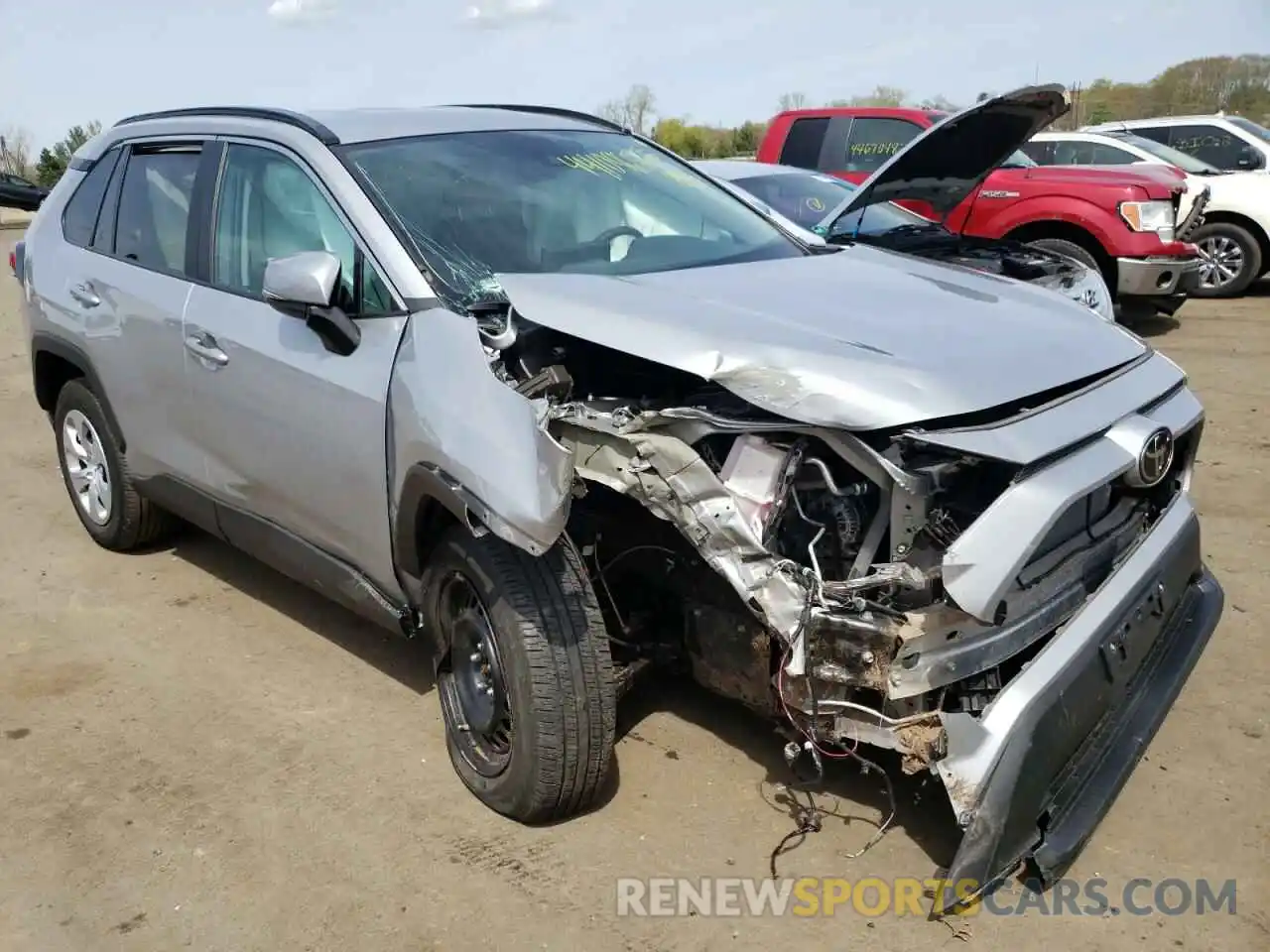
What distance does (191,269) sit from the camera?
3.98 meters

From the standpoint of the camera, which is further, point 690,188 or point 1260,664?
point 690,188

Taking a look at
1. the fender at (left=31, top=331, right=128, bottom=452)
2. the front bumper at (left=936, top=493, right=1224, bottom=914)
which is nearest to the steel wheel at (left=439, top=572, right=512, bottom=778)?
the front bumper at (left=936, top=493, right=1224, bottom=914)

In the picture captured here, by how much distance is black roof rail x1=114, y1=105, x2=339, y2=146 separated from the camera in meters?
3.59

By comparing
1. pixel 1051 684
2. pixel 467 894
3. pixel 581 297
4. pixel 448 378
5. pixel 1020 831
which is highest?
pixel 581 297

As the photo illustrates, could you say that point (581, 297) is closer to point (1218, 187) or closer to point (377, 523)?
point (377, 523)

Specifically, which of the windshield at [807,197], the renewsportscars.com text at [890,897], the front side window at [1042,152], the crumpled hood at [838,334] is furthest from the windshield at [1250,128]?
the renewsportscars.com text at [890,897]

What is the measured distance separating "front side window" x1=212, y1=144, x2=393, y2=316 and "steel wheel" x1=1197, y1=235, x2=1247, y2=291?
10645 mm

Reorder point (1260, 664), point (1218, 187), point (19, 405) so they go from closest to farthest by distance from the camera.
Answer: point (1260, 664), point (19, 405), point (1218, 187)

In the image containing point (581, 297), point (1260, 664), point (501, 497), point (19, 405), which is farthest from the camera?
point (19, 405)

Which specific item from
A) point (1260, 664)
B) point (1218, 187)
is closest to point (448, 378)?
point (1260, 664)

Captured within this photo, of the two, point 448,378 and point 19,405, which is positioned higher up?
point 448,378

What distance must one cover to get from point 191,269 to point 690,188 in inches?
72.8

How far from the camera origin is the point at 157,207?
4.33m

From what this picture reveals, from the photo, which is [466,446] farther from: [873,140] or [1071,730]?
[873,140]
